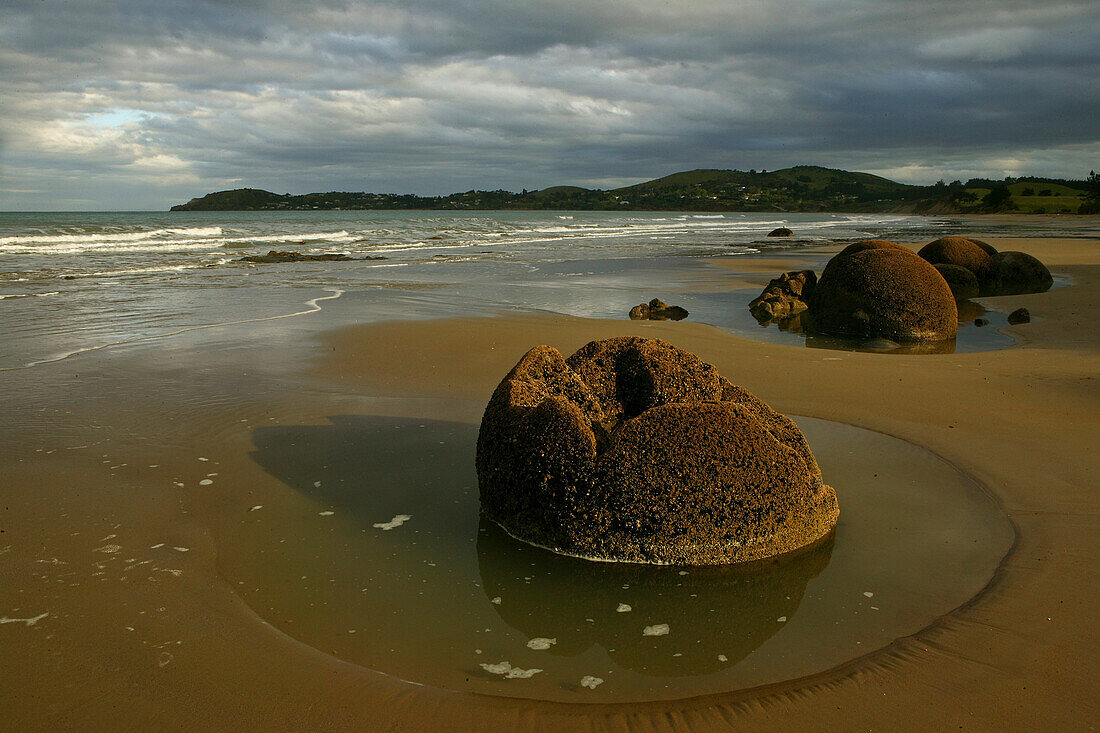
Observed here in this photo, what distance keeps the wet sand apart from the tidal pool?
0.33ft

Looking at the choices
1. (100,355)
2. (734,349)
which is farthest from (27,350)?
(734,349)

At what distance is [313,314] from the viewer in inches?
Result: 480

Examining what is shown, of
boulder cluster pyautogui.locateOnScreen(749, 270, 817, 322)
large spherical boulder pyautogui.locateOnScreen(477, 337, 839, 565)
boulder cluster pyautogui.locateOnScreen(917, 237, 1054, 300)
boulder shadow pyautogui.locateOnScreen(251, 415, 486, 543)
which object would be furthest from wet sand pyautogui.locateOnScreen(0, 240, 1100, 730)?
boulder cluster pyautogui.locateOnScreen(917, 237, 1054, 300)

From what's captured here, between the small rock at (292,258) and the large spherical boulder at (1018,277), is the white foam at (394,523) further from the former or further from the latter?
the small rock at (292,258)

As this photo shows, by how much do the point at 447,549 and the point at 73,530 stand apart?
2067mm

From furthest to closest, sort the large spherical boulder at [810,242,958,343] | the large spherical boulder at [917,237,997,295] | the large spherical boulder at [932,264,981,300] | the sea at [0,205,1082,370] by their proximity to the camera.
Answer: the large spherical boulder at [917,237,997,295] → the large spherical boulder at [932,264,981,300] → the sea at [0,205,1082,370] → the large spherical boulder at [810,242,958,343]

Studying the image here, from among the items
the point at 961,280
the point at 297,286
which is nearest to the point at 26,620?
the point at 297,286

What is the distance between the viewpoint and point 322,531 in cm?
417

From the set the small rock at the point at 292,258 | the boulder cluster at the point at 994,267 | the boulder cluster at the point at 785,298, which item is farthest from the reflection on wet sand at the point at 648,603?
the small rock at the point at 292,258

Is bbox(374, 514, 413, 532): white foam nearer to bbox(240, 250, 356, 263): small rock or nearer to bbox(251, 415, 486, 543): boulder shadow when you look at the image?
bbox(251, 415, 486, 543): boulder shadow

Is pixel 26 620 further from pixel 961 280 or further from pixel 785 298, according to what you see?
pixel 961 280

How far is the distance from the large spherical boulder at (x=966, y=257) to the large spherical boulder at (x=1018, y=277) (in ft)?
0.41

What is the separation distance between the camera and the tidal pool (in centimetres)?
304

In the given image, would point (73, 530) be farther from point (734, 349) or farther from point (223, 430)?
point (734, 349)
